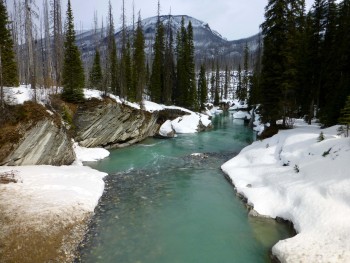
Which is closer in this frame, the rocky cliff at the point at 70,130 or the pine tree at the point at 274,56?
the rocky cliff at the point at 70,130

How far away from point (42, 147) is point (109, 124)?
1122 cm

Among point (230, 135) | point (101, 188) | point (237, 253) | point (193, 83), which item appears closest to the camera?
point (237, 253)

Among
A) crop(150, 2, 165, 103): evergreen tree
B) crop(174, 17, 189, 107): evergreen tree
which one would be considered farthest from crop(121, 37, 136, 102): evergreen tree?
crop(174, 17, 189, 107): evergreen tree

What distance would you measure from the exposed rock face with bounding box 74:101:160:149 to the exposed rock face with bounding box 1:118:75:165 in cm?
533

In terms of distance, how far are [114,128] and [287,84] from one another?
18225 mm

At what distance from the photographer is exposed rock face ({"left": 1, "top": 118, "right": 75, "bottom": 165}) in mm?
17828

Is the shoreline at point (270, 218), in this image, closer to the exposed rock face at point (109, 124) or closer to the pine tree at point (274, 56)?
the pine tree at point (274, 56)

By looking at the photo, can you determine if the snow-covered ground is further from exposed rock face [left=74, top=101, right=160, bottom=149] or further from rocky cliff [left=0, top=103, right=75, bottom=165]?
exposed rock face [left=74, top=101, right=160, bottom=149]

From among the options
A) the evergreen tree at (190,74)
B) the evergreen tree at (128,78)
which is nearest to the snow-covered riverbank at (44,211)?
the evergreen tree at (128,78)

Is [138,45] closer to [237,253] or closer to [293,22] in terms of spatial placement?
[293,22]

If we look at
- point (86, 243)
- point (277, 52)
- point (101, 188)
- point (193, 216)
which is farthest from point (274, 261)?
point (277, 52)

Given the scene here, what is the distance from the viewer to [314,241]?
33.1 ft

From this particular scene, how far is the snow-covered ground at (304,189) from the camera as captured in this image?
32.2 feet

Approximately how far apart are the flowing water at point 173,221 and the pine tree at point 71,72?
848cm
